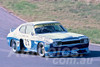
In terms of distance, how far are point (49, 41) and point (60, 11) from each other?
26821 millimetres

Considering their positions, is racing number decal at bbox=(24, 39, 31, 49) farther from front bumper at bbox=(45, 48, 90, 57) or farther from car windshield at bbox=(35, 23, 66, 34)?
front bumper at bbox=(45, 48, 90, 57)

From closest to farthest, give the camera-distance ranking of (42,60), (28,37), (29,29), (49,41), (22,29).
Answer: (42,60)
(49,41)
(28,37)
(29,29)
(22,29)

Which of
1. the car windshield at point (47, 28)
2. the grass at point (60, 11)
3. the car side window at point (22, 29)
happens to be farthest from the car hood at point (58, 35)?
the grass at point (60, 11)

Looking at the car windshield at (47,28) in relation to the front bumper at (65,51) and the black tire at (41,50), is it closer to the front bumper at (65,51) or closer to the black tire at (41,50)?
the black tire at (41,50)

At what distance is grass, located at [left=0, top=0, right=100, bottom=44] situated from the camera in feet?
111

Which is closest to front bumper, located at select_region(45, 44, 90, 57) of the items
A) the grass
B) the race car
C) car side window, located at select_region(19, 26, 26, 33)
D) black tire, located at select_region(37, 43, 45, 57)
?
the race car

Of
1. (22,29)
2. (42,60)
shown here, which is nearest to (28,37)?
(22,29)

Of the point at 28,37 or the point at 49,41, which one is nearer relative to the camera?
the point at 49,41

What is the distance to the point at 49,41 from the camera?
14.1m

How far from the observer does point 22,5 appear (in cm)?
4450

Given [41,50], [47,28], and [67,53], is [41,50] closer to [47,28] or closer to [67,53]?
[67,53]

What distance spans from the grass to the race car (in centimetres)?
1423

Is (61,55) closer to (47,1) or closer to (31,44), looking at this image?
(31,44)

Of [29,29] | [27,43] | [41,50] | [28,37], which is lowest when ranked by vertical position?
[41,50]
